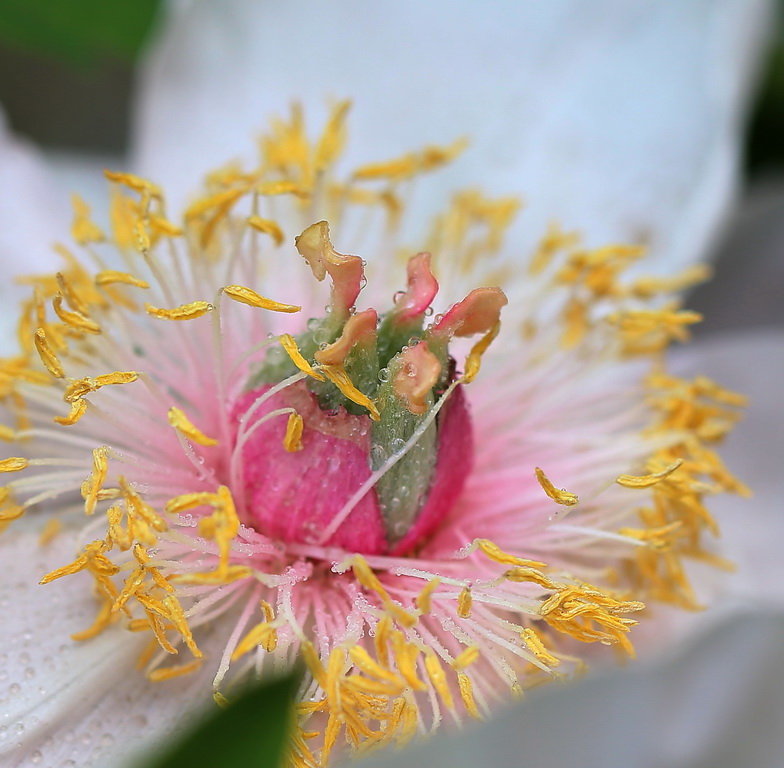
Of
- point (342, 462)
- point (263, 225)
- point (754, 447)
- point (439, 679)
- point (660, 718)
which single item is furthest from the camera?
point (754, 447)

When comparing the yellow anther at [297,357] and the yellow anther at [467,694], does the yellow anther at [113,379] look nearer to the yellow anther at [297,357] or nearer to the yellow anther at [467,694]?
the yellow anther at [297,357]

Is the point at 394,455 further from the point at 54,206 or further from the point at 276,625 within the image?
the point at 54,206

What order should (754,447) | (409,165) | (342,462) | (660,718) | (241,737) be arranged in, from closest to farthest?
(241,737), (660,718), (342,462), (409,165), (754,447)

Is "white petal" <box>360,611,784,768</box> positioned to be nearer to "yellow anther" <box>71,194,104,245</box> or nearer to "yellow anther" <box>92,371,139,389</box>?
"yellow anther" <box>92,371,139,389</box>

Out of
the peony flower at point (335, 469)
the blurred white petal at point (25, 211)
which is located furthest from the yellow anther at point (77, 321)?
the blurred white petal at point (25, 211)

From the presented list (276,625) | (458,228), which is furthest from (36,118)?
(276,625)

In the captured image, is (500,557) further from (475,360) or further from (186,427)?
(186,427)

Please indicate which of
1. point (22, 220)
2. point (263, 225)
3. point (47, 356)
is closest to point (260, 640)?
point (47, 356)
